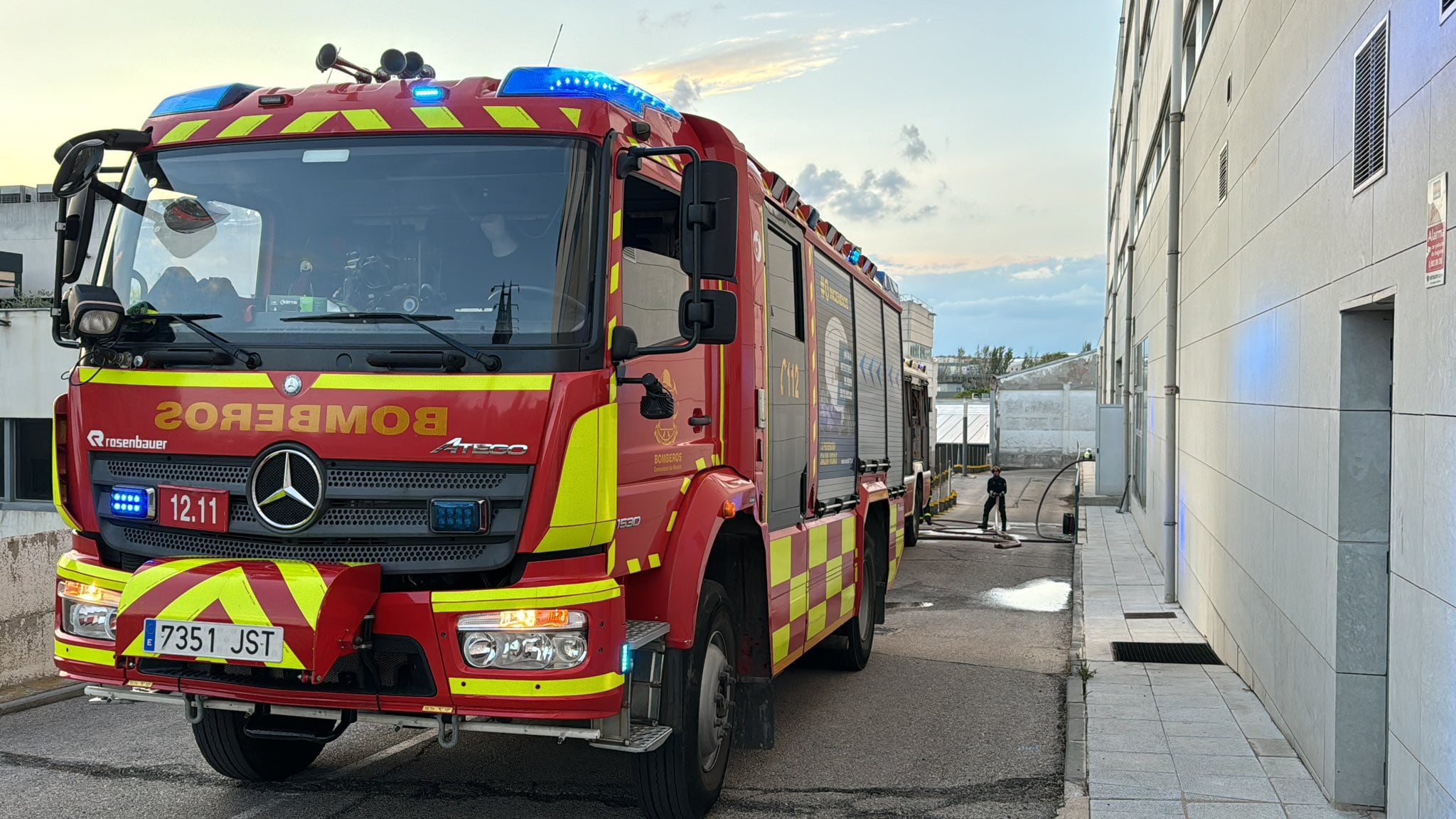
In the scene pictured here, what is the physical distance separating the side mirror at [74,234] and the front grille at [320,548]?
46.0 inches

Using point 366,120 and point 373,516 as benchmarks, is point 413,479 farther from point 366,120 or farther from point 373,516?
point 366,120

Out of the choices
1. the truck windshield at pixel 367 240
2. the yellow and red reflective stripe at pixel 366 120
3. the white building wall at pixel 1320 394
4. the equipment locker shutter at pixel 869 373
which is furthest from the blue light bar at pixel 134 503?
the equipment locker shutter at pixel 869 373

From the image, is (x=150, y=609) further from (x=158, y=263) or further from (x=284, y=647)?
(x=158, y=263)

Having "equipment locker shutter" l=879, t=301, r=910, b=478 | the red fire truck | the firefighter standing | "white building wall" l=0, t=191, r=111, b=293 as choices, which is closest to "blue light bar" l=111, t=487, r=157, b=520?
the red fire truck

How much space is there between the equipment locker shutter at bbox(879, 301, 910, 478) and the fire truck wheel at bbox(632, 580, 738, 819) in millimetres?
5405

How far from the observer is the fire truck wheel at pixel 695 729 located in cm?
517

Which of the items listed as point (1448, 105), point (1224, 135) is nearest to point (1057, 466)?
point (1224, 135)

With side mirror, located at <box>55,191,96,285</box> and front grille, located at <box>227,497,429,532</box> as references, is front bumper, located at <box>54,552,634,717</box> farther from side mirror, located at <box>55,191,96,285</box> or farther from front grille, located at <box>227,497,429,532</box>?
side mirror, located at <box>55,191,96,285</box>

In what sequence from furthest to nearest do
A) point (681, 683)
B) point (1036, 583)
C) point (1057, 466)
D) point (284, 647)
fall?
1. point (1057, 466)
2. point (1036, 583)
3. point (681, 683)
4. point (284, 647)

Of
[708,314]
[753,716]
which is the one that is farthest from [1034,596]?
[708,314]

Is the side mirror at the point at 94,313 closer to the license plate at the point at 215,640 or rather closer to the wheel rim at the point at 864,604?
the license plate at the point at 215,640

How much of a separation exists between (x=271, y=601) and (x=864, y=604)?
6.35 meters

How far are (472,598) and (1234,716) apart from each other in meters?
5.67

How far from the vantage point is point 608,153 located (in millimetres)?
4797
